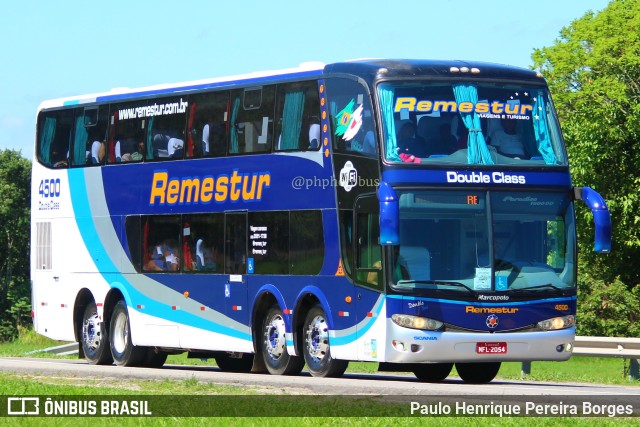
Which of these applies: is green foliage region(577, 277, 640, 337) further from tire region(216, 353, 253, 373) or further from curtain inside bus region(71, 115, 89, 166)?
curtain inside bus region(71, 115, 89, 166)

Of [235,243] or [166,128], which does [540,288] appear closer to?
[235,243]

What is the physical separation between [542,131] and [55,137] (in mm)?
11263

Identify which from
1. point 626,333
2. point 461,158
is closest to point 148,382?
point 461,158

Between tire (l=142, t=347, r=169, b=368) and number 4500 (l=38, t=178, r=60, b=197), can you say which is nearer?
tire (l=142, t=347, r=169, b=368)

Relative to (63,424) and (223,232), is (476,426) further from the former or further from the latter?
(223,232)

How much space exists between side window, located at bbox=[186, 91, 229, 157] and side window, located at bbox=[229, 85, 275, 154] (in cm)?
23

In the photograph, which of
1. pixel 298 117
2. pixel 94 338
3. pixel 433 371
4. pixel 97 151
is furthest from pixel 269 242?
pixel 94 338

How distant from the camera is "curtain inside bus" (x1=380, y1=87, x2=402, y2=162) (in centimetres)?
2147

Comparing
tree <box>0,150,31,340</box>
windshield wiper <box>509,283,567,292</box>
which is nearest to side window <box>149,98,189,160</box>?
windshield wiper <box>509,283,567,292</box>

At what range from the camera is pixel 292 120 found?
24.0 metres

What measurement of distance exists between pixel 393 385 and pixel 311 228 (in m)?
3.60

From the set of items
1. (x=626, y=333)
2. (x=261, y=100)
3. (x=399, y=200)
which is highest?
(x=261, y=100)

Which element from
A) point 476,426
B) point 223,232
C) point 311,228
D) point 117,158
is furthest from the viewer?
point 117,158

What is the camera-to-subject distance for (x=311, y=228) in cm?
2350
